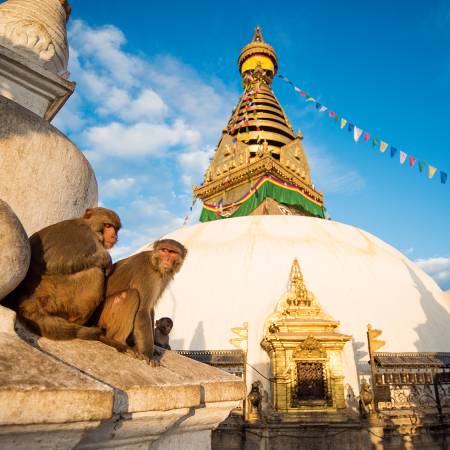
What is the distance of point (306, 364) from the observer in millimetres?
8539

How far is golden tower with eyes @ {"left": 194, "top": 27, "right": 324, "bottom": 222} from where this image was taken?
20547 mm

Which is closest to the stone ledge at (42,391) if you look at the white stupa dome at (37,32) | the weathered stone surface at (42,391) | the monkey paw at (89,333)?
the weathered stone surface at (42,391)

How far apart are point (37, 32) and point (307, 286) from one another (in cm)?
986

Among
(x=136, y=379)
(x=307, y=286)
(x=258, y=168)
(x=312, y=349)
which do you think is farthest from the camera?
(x=258, y=168)

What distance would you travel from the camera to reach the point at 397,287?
11.9 m

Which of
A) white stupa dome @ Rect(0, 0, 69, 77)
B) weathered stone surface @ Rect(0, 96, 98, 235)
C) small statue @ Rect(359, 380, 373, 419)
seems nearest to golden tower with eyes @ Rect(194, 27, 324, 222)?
small statue @ Rect(359, 380, 373, 419)

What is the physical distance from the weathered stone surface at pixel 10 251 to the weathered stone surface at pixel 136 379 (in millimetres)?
279

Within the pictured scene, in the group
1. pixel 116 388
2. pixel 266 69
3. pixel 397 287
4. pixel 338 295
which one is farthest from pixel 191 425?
pixel 266 69

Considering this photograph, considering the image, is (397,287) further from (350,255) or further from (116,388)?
(116,388)

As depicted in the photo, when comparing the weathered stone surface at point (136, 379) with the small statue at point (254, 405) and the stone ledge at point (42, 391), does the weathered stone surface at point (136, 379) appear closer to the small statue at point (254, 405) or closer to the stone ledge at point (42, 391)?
the stone ledge at point (42, 391)

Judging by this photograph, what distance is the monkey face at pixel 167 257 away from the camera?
212 centimetres

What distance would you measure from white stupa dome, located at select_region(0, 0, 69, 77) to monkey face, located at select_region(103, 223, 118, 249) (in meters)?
1.77

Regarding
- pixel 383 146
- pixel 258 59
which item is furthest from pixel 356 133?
pixel 258 59

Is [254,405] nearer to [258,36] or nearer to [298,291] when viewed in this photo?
[298,291]
